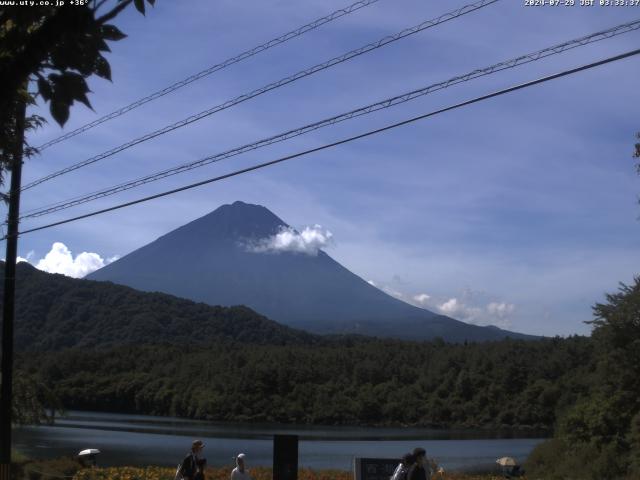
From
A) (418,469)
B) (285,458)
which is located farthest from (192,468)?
(418,469)

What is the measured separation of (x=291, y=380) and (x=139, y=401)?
55.4 ft

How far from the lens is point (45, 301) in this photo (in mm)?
135750

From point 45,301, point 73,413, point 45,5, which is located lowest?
point 73,413

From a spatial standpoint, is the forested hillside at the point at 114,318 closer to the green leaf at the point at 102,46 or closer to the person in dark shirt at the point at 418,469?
the person in dark shirt at the point at 418,469

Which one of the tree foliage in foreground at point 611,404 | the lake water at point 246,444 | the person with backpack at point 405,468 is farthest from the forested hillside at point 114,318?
the person with backpack at point 405,468

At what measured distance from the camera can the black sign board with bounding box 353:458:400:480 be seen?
12.9 metres

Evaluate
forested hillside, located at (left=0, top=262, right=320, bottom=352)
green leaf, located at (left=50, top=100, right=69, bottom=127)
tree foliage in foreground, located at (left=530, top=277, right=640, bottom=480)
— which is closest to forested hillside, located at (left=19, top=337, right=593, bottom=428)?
forested hillside, located at (left=0, top=262, right=320, bottom=352)

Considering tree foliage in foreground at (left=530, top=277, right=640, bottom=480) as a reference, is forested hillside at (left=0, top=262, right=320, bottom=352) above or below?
above

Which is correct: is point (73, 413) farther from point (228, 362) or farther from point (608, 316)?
→ point (608, 316)

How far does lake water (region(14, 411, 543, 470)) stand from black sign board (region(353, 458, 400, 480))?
1755cm

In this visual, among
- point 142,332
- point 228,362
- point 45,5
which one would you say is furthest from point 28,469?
point 142,332

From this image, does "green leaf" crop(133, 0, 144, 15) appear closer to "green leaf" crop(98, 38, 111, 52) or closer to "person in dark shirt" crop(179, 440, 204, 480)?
"green leaf" crop(98, 38, 111, 52)

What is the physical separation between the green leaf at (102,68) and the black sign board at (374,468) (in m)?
10.00

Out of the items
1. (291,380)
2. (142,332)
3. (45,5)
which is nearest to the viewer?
(45,5)
